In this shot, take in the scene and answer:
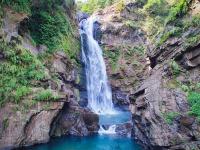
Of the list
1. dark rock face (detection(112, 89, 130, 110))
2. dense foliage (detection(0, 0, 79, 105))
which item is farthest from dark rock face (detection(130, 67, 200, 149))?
dark rock face (detection(112, 89, 130, 110))

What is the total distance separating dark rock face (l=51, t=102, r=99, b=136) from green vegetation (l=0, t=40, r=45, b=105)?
3.45 meters

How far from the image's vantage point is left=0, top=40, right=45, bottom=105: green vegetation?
1619cm

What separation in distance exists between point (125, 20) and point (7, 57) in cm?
2236

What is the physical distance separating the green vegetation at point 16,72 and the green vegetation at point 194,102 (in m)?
9.15

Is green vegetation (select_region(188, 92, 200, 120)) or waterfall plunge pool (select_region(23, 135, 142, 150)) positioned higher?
green vegetation (select_region(188, 92, 200, 120))

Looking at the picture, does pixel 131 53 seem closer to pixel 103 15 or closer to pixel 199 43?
pixel 103 15

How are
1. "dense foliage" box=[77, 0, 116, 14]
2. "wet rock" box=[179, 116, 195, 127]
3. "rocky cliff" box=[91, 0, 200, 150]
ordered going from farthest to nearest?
"dense foliage" box=[77, 0, 116, 14] < "rocky cliff" box=[91, 0, 200, 150] < "wet rock" box=[179, 116, 195, 127]

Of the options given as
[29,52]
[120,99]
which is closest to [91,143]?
[29,52]

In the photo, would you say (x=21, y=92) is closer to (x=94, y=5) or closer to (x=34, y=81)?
(x=34, y=81)

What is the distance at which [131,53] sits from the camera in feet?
112

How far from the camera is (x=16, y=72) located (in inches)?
677

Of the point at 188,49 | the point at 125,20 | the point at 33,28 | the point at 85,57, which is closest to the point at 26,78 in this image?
the point at 33,28

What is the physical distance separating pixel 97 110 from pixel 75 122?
7.78m

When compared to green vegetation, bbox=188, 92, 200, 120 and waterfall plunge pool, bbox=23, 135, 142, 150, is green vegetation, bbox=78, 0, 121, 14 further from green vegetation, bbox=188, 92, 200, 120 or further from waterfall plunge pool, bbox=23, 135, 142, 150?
green vegetation, bbox=188, 92, 200, 120
